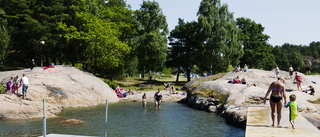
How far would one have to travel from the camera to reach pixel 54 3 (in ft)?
158

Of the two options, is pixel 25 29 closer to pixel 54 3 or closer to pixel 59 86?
pixel 54 3

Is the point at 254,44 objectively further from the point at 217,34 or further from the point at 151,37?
the point at 151,37

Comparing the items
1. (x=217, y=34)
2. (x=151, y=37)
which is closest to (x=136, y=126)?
(x=151, y=37)

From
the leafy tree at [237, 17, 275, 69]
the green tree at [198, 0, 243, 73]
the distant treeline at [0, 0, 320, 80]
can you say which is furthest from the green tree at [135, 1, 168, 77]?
the leafy tree at [237, 17, 275, 69]

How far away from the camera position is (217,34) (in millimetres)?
53250

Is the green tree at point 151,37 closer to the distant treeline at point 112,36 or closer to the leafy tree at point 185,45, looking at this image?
the distant treeline at point 112,36

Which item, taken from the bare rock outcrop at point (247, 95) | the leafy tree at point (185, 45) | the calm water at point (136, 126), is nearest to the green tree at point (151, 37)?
the leafy tree at point (185, 45)

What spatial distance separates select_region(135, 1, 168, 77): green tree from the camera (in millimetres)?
52406

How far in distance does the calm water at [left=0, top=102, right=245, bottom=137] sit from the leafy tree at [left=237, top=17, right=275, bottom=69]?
43.0 metres

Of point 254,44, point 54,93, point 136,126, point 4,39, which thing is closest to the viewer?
point 136,126

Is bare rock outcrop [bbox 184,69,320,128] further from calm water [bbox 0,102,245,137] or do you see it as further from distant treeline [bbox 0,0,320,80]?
distant treeline [bbox 0,0,320,80]

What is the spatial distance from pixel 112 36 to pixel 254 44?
35646 millimetres

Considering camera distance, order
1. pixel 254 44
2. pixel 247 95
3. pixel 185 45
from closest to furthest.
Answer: pixel 247 95 → pixel 185 45 → pixel 254 44

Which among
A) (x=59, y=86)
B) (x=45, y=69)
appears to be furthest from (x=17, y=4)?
(x=59, y=86)
